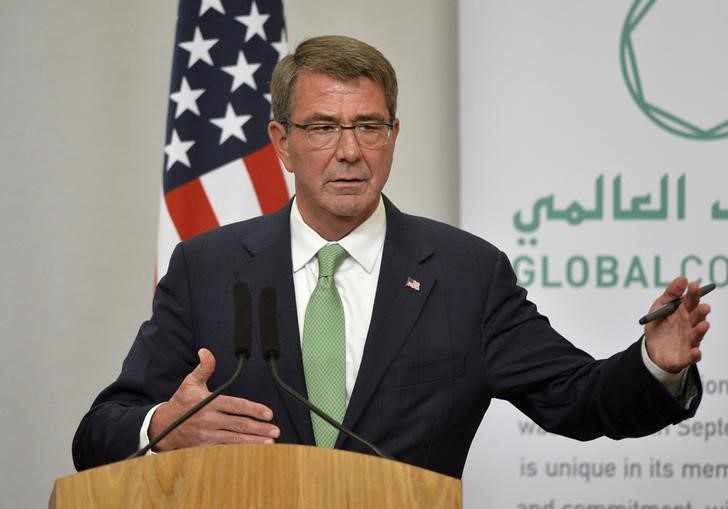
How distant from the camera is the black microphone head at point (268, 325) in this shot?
1.75m

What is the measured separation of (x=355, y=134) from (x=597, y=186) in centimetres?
180

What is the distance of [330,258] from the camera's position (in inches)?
96.5

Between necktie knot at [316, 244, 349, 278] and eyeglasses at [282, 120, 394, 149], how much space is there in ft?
0.80

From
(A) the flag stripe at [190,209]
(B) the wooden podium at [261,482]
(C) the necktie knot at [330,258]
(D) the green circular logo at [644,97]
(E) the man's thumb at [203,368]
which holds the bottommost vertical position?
(B) the wooden podium at [261,482]

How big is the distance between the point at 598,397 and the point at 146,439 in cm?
95

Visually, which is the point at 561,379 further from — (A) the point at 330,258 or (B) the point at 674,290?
(A) the point at 330,258

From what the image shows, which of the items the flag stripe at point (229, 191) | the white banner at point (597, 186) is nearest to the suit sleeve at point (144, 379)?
the flag stripe at point (229, 191)

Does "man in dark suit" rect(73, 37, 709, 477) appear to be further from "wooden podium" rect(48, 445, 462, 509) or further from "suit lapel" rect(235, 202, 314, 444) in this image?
"wooden podium" rect(48, 445, 462, 509)

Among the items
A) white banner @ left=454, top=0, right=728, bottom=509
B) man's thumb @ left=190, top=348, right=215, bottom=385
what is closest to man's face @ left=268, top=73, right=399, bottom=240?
man's thumb @ left=190, top=348, right=215, bottom=385

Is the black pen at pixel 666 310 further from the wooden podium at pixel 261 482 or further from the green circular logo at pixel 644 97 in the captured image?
the green circular logo at pixel 644 97

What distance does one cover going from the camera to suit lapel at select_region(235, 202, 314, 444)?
2283 mm

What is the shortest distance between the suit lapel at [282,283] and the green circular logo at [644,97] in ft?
6.26

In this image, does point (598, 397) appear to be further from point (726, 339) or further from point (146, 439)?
point (726, 339)

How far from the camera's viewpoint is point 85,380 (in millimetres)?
4637
